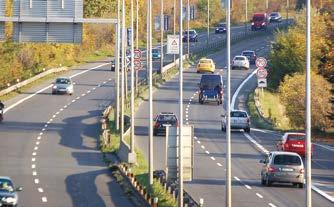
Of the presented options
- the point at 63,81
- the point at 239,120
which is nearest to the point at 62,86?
the point at 63,81

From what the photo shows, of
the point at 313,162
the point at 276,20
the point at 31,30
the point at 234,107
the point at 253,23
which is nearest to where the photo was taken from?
the point at 313,162

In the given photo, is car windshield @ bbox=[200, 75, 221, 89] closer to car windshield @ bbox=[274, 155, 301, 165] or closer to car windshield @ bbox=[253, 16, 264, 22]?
car windshield @ bbox=[274, 155, 301, 165]

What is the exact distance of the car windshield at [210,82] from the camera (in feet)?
278

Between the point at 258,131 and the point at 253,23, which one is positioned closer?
the point at 258,131

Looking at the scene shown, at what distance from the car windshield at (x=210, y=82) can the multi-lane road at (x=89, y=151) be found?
1.57 metres

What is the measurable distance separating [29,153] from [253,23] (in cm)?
9631

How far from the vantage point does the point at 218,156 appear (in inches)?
2249

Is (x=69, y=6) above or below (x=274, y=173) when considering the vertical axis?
above

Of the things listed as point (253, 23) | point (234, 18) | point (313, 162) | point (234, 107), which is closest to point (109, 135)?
point (313, 162)

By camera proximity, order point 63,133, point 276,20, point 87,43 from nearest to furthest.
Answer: point 63,133
point 87,43
point 276,20

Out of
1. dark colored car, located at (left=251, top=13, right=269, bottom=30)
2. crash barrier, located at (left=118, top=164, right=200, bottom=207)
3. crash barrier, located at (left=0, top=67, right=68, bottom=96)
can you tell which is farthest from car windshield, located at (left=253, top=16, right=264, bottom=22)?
crash barrier, located at (left=118, top=164, right=200, bottom=207)

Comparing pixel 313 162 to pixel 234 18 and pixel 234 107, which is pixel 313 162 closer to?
pixel 234 107

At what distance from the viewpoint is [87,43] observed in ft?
411

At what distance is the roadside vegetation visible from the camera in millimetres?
75000
